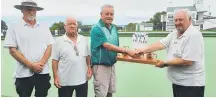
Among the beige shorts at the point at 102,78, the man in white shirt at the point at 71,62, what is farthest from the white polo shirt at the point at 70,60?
the beige shorts at the point at 102,78

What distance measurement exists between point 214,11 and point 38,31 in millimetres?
1703

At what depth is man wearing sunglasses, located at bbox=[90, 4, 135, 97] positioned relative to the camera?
2711 mm

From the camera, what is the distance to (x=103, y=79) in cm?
279

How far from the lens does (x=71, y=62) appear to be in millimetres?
2680

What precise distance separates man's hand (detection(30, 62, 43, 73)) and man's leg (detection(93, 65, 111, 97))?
1.51 ft

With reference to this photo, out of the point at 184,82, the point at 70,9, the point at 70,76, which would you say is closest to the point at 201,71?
the point at 184,82

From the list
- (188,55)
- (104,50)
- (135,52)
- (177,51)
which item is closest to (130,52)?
(135,52)

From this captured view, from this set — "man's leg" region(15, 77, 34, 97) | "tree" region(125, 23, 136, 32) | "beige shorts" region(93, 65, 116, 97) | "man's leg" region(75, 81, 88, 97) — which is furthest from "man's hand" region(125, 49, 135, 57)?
"man's leg" region(15, 77, 34, 97)

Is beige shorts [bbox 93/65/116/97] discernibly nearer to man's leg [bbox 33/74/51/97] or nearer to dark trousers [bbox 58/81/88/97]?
dark trousers [bbox 58/81/88/97]

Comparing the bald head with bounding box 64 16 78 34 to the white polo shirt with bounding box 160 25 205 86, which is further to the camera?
the bald head with bounding box 64 16 78 34

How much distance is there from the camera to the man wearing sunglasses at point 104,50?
107 inches

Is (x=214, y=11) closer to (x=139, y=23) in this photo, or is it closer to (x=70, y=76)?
(x=139, y=23)

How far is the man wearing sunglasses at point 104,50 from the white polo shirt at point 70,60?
0.32ft

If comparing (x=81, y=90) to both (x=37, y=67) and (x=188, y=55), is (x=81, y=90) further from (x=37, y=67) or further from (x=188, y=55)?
(x=188, y=55)
